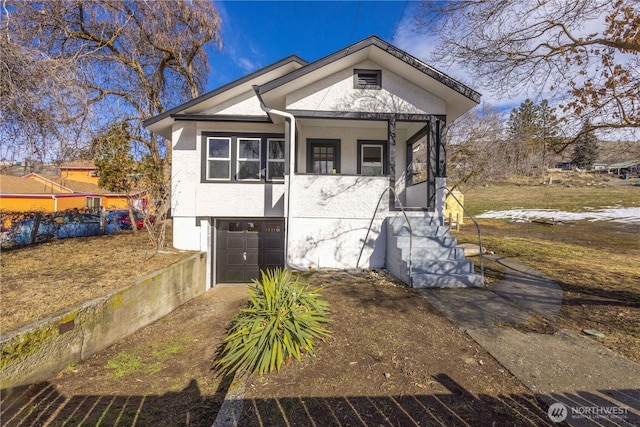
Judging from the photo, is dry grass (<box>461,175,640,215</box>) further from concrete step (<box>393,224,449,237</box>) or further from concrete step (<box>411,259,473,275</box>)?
concrete step (<box>411,259,473,275</box>)

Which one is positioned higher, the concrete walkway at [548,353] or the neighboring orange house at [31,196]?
the neighboring orange house at [31,196]

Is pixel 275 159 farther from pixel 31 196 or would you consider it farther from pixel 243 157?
pixel 31 196

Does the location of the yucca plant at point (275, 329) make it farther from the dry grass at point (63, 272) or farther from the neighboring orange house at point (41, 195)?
the neighboring orange house at point (41, 195)

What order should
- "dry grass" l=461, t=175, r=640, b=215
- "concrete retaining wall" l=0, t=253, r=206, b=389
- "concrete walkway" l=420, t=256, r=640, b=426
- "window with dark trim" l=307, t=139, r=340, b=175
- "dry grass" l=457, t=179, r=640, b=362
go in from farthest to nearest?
"dry grass" l=461, t=175, r=640, b=215
"window with dark trim" l=307, t=139, r=340, b=175
"dry grass" l=457, t=179, r=640, b=362
"concrete retaining wall" l=0, t=253, r=206, b=389
"concrete walkway" l=420, t=256, r=640, b=426

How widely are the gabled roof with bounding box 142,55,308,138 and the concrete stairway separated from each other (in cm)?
603

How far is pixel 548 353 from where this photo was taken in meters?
3.39

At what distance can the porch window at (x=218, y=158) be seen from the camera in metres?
9.15

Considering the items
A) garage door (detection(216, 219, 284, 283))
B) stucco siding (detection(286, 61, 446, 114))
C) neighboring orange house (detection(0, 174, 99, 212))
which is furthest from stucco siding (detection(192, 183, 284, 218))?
neighboring orange house (detection(0, 174, 99, 212))

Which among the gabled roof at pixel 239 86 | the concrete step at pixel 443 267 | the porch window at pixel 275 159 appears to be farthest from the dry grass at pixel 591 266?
the gabled roof at pixel 239 86

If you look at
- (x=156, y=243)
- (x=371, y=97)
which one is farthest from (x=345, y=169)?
(x=156, y=243)

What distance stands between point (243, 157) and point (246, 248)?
3.12m

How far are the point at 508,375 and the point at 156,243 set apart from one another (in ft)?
28.7

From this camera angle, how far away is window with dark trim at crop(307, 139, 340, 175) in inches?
369

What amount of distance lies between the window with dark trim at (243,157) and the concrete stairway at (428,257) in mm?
4292
